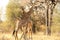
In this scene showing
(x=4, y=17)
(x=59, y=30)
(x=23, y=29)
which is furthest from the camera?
(x=4, y=17)

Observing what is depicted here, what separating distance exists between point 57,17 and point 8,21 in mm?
5937

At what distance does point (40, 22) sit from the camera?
2467 cm

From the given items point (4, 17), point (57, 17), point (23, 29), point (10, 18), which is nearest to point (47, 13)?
point (57, 17)

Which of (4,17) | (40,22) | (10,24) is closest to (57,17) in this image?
(40,22)

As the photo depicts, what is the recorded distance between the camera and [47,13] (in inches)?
876

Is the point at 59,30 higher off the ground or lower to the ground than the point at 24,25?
lower

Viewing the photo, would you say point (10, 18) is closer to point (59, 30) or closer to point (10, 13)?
point (10, 13)

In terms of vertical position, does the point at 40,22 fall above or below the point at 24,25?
below

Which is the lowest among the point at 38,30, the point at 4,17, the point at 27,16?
the point at 38,30

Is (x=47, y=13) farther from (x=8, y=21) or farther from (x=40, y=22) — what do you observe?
(x=8, y=21)

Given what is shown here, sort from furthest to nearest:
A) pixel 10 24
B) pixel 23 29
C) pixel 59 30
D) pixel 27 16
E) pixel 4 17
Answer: pixel 4 17 < pixel 10 24 < pixel 59 30 < pixel 23 29 < pixel 27 16

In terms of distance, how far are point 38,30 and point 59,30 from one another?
4571mm

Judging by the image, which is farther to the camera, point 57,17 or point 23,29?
point 57,17

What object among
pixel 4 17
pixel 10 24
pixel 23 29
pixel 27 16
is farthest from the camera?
pixel 4 17
